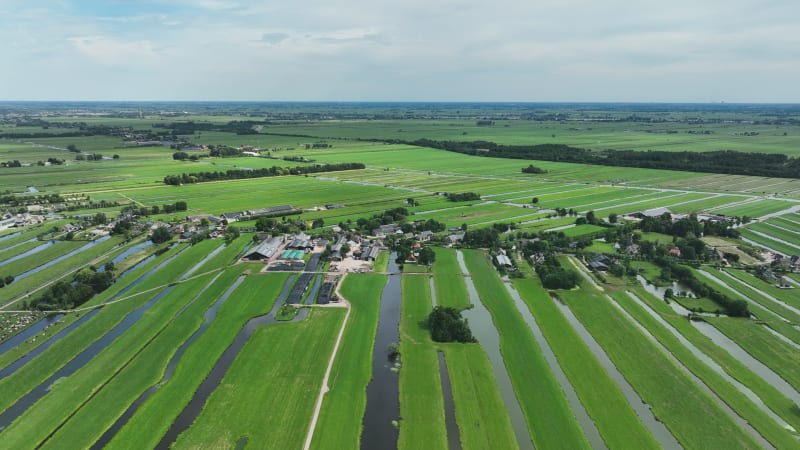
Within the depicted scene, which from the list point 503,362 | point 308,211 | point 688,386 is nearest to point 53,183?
point 308,211

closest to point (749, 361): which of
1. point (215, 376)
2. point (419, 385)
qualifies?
point (419, 385)

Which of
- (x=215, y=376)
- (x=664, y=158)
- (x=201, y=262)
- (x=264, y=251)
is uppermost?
(x=664, y=158)

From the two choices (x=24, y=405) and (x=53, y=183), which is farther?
(x=53, y=183)

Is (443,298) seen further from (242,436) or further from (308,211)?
(308,211)

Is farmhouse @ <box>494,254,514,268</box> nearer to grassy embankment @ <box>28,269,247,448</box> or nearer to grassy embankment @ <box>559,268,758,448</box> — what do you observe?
grassy embankment @ <box>559,268,758,448</box>

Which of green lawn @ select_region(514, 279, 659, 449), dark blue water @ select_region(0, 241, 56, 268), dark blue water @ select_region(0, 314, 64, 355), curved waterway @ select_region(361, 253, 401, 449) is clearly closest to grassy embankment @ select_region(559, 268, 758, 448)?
green lawn @ select_region(514, 279, 659, 449)

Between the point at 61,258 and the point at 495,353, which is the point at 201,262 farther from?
the point at 495,353
